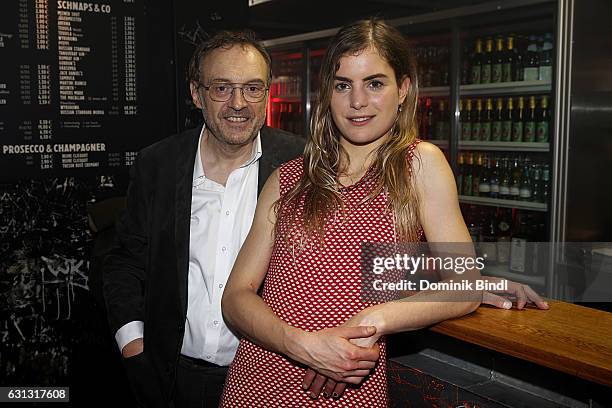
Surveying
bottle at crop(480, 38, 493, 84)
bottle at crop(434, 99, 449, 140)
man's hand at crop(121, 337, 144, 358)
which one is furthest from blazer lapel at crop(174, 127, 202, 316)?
bottle at crop(434, 99, 449, 140)

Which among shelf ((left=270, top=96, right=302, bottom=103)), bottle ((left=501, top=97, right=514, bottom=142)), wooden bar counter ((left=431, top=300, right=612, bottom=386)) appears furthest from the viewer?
shelf ((left=270, top=96, right=302, bottom=103))

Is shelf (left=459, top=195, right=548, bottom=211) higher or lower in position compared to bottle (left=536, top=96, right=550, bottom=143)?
lower

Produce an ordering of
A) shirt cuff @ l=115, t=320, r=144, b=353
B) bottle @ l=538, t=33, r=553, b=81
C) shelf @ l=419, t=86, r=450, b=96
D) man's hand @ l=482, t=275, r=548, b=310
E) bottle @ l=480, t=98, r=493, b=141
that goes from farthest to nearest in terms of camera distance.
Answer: shelf @ l=419, t=86, r=450, b=96 → bottle @ l=480, t=98, r=493, b=141 → bottle @ l=538, t=33, r=553, b=81 → shirt cuff @ l=115, t=320, r=144, b=353 → man's hand @ l=482, t=275, r=548, b=310

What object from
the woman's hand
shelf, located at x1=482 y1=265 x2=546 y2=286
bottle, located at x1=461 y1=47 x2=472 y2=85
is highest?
bottle, located at x1=461 y1=47 x2=472 y2=85

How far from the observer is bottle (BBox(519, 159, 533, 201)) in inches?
154

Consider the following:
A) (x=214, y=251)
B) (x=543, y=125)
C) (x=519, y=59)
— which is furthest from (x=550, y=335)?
(x=519, y=59)

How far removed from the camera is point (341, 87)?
5.03 ft

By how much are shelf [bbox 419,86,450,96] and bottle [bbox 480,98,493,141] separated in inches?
11.6

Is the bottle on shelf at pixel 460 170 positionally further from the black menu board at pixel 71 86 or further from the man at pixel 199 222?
the man at pixel 199 222

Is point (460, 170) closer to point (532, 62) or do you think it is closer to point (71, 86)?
point (532, 62)

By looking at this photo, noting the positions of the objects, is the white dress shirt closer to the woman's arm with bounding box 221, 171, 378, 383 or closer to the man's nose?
the man's nose

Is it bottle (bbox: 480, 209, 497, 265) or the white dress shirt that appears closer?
the white dress shirt

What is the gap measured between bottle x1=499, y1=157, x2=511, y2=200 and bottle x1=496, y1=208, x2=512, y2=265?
23cm

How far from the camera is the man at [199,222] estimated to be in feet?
6.37
